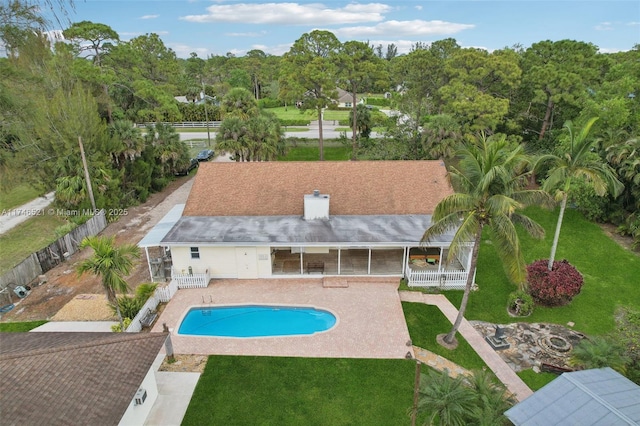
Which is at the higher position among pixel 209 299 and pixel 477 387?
pixel 477 387

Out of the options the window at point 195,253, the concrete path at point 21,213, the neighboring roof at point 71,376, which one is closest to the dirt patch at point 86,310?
the window at point 195,253

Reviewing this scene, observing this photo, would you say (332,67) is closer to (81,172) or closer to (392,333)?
(81,172)

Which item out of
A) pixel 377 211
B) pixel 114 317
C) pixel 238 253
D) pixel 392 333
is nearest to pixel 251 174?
pixel 238 253

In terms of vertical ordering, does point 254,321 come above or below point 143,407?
below

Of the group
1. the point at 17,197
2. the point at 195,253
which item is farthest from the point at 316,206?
the point at 17,197

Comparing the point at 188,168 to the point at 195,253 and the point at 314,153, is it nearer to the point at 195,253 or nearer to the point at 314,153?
the point at 314,153

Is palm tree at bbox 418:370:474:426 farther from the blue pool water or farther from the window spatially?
the window

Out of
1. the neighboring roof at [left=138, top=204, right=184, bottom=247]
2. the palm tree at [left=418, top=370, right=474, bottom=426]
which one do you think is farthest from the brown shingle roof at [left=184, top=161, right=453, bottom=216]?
the palm tree at [left=418, top=370, right=474, bottom=426]
